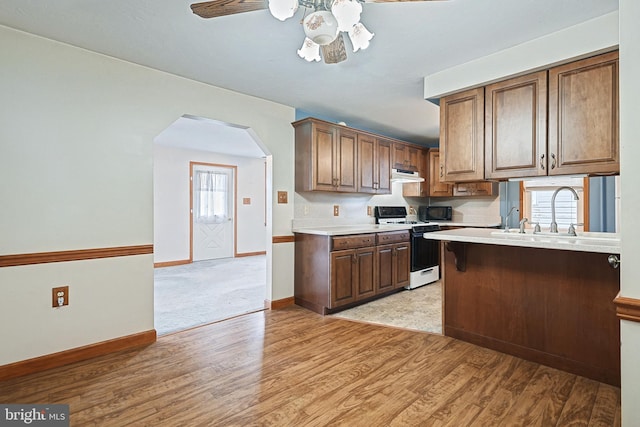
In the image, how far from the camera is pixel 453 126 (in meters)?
2.82

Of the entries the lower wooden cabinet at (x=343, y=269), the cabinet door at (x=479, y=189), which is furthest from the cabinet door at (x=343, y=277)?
the cabinet door at (x=479, y=189)

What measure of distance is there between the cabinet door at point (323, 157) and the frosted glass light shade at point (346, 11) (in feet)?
7.21

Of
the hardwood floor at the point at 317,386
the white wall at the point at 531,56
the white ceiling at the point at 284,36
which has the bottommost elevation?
the hardwood floor at the point at 317,386

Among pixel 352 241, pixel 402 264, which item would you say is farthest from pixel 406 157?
pixel 352 241

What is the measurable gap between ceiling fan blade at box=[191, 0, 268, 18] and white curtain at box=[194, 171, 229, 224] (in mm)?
5400

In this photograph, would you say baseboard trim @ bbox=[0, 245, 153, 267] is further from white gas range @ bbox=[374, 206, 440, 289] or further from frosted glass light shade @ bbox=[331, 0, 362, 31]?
white gas range @ bbox=[374, 206, 440, 289]

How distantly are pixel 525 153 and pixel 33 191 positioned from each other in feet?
11.5

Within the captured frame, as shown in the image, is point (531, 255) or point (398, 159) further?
point (398, 159)

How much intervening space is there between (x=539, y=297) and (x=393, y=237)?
6.17 ft

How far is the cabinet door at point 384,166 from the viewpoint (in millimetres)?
4426

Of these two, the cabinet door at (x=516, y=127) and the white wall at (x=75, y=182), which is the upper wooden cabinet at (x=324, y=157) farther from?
the cabinet door at (x=516, y=127)

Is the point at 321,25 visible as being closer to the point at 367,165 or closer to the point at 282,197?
the point at 282,197

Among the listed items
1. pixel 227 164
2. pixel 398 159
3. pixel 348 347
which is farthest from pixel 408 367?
→ pixel 227 164

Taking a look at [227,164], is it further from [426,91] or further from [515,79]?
[515,79]
